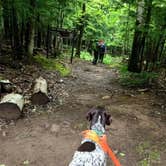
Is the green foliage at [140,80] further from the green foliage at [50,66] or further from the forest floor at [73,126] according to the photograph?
the green foliage at [50,66]

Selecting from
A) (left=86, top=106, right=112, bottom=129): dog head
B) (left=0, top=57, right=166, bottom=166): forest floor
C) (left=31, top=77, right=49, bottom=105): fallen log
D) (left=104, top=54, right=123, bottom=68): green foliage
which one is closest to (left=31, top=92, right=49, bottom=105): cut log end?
(left=31, top=77, right=49, bottom=105): fallen log

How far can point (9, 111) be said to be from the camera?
21.7ft

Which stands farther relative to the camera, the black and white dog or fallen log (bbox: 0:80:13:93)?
fallen log (bbox: 0:80:13:93)

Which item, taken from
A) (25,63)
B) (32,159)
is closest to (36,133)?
(32,159)

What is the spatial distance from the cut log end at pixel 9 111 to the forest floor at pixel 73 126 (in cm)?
16

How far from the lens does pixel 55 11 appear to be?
12.9 meters

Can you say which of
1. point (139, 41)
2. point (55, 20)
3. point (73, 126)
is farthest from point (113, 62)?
point (73, 126)

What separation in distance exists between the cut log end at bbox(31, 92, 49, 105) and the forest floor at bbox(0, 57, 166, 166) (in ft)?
0.57

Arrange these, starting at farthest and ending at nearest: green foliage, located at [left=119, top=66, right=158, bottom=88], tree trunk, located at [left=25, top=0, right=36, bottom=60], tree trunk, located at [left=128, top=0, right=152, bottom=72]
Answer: tree trunk, located at [left=25, top=0, right=36, bottom=60] → tree trunk, located at [left=128, top=0, right=152, bottom=72] → green foliage, located at [left=119, top=66, right=158, bottom=88]

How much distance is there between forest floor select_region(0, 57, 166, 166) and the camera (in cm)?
534

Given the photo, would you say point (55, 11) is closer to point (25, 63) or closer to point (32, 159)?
point (25, 63)

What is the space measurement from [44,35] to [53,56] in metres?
3.17

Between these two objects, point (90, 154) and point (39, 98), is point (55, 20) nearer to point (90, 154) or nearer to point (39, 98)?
point (39, 98)

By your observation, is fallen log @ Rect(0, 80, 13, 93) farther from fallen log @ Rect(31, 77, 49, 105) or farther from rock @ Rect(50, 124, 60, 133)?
rock @ Rect(50, 124, 60, 133)
